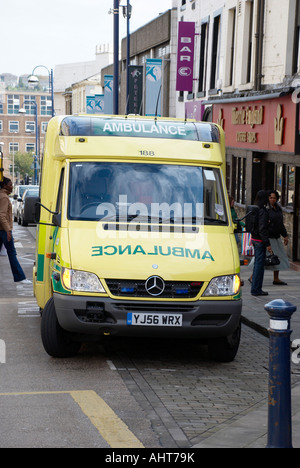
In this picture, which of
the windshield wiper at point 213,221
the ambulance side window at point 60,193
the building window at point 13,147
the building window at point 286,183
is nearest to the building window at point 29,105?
the building window at point 13,147

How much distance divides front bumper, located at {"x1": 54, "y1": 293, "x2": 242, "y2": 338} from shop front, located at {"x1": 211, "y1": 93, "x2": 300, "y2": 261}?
1027 centimetres

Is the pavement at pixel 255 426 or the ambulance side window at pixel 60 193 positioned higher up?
the ambulance side window at pixel 60 193

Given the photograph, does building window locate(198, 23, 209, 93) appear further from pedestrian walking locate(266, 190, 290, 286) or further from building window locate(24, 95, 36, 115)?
building window locate(24, 95, 36, 115)

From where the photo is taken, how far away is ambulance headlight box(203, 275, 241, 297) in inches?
345

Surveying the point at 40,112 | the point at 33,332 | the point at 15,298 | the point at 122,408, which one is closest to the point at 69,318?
the point at 122,408

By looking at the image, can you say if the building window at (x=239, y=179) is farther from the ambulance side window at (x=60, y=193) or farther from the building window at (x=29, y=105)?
the building window at (x=29, y=105)

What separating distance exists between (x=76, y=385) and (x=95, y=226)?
1832 millimetres

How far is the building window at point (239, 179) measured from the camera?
24.6 metres

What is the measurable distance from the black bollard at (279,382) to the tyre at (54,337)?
12.0 ft

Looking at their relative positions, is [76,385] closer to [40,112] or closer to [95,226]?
[95,226]

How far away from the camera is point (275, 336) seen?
5.81 metres

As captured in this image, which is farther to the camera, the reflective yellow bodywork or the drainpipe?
the drainpipe

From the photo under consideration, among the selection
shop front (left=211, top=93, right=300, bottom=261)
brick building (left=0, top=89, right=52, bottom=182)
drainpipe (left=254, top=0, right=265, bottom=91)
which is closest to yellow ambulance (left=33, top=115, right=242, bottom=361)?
shop front (left=211, top=93, right=300, bottom=261)

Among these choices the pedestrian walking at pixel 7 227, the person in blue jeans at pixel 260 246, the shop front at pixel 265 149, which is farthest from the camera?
the shop front at pixel 265 149
